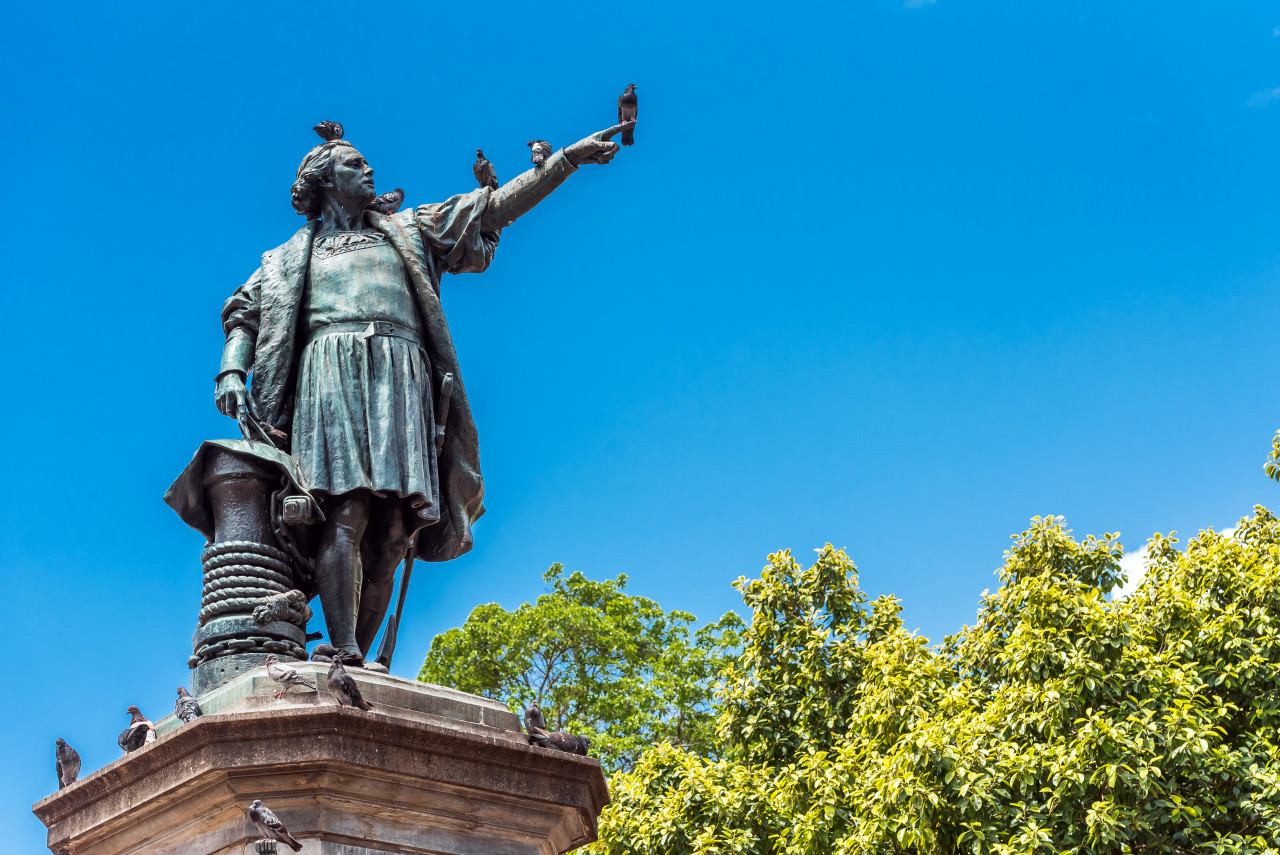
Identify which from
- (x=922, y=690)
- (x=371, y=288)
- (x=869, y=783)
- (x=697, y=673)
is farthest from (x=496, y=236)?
(x=697, y=673)

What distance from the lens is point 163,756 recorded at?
5.20 m

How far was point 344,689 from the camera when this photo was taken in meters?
5.18

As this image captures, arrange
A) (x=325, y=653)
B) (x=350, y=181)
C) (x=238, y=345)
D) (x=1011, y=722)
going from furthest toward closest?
1. (x=1011, y=722)
2. (x=350, y=181)
3. (x=238, y=345)
4. (x=325, y=653)

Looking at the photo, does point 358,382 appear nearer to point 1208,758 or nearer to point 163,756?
point 163,756

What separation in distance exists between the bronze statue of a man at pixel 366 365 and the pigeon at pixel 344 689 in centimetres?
76

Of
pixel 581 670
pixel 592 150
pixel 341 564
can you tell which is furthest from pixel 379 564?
pixel 581 670

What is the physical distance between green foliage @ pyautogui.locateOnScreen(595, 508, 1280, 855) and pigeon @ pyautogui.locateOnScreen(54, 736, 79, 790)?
30.7ft

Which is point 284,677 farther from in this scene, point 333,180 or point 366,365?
point 333,180

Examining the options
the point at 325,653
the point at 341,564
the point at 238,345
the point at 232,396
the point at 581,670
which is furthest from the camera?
the point at 581,670

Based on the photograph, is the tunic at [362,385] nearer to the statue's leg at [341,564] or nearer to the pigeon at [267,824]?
the statue's leg at [341,564]

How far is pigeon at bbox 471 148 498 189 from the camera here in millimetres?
7359

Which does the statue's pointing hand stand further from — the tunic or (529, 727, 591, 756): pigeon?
(529, 727, 591, 756): pigeon

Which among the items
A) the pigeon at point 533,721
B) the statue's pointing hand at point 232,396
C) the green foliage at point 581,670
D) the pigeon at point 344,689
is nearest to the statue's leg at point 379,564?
the statue's pointing hand at point 232,396

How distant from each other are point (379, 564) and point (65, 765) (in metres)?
1.56
